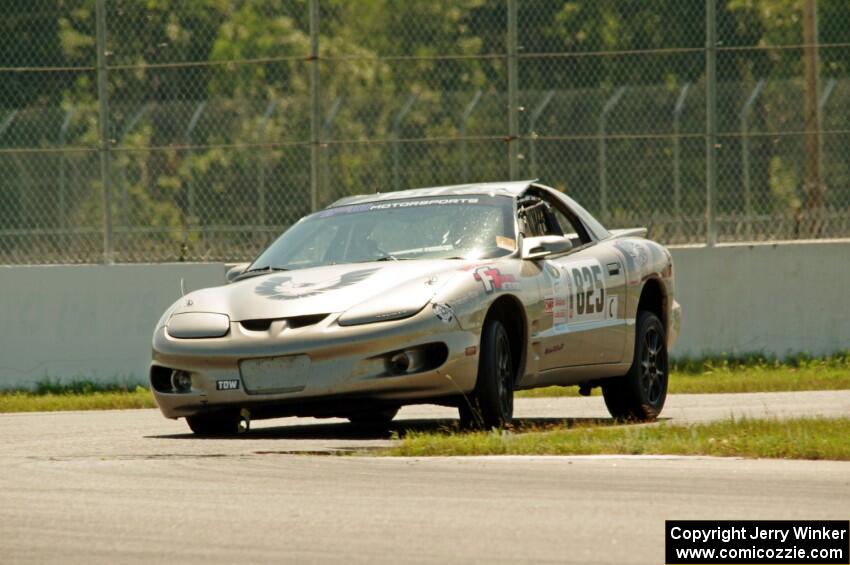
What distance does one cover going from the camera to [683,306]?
1678 centimetres

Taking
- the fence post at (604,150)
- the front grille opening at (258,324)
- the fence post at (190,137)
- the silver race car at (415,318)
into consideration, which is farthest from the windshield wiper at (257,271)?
the fence post at (604,150)

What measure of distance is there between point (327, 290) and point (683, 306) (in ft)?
24.9

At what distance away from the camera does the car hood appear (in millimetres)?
9633

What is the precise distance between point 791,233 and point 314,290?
8.11m

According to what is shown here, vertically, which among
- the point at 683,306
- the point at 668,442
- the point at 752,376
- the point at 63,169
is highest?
the point at 63,169

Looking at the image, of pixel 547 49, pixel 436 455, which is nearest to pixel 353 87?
pixel 547 49

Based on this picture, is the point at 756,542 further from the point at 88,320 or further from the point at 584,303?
the point at 88,320

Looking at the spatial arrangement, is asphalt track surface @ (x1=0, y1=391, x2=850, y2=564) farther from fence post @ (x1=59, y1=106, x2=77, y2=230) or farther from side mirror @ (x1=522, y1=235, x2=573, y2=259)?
fence post @ (x1=59, y1=106, x2=77, y2=230)

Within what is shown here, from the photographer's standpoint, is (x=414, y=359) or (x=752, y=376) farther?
(x=752, y=376)

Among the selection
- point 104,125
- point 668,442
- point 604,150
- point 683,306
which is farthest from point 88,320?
point 668,442

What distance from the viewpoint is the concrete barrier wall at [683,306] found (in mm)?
16594

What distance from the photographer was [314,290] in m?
9.82

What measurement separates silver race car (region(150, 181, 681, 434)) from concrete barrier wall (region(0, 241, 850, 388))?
503 centimetres

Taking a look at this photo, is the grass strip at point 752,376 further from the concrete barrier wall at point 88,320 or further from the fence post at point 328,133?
the concrete barrier wall at point 88,320
